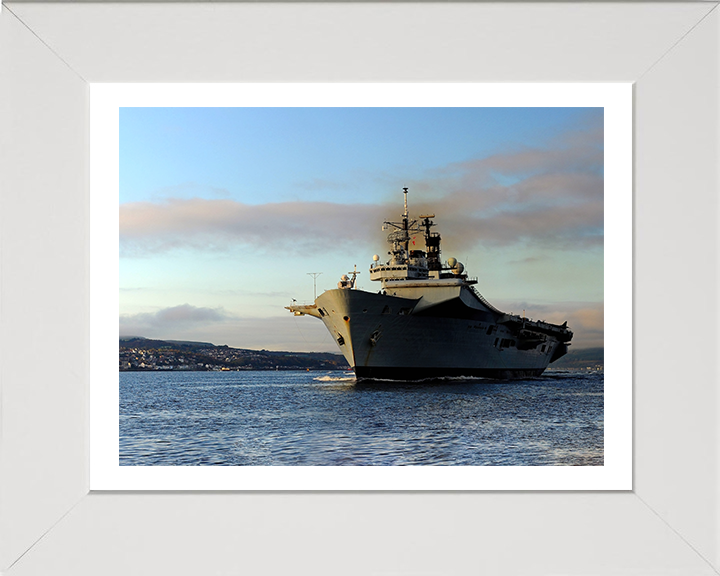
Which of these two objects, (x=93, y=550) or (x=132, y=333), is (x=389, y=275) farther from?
(x=93, y=550)

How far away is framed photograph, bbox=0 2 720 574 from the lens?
7.23ft

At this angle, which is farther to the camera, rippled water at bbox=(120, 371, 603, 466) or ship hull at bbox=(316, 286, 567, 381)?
rippled water at bbox=(120, 371, 603, 466)

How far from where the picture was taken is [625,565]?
8.14 feet

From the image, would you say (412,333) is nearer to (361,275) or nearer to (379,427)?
(379,427)

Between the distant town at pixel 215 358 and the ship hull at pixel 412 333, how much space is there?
30.8 feet

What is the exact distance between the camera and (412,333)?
1962 centimetres

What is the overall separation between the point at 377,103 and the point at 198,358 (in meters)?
30.2

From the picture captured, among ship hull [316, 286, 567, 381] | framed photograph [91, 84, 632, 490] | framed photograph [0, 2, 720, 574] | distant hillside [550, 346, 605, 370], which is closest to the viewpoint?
framed photograph [0, 2, 720, 574]

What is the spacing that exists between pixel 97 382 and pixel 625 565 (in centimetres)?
196

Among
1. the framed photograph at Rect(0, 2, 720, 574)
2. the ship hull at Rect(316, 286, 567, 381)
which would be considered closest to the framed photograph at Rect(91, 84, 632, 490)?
the ship hull at Rect(316, 286, 567, 381)

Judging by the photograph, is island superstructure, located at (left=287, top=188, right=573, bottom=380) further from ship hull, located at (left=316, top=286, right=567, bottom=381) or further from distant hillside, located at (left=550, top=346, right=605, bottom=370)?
distant hillside, located at (left=550, top=346, right=605, bottom=370)

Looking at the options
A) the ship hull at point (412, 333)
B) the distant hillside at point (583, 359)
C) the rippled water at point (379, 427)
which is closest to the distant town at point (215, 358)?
the distant hillside at point (583, 359)

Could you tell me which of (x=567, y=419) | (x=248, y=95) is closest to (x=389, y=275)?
(x=567, y=419)

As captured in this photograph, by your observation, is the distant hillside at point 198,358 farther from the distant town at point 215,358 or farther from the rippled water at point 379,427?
the rippled water at point 379,427
